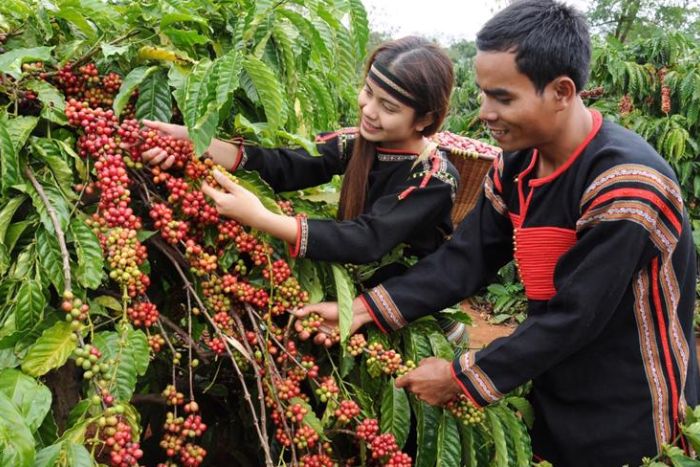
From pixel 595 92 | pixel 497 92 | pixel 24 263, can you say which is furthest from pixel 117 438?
pixel 595 92

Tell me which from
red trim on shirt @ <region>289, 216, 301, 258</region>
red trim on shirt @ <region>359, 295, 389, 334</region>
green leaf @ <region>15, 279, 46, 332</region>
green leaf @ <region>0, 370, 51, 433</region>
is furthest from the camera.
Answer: red trim on shirt @ <region>359, 295, 389, 334</region>

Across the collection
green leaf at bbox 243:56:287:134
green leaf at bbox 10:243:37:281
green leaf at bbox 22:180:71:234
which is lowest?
green leaf at bbox 10:243:37:281

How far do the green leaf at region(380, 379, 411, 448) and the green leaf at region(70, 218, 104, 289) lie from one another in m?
0.74

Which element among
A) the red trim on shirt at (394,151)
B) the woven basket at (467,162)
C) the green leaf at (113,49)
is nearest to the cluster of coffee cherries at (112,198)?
the green leaf at (113,49)

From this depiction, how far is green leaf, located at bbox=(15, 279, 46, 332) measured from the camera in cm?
115

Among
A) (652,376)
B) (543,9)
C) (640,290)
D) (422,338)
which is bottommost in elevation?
(422,338)

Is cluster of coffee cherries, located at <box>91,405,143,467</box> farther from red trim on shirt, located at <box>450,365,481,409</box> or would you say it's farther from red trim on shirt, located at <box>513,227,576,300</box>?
red trim on shirt, located at <box>513,227,576,300</box>

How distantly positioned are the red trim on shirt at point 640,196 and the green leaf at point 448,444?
2.03ft

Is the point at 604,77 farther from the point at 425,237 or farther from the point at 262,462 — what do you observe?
the point at 262,462

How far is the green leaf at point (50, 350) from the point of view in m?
1.12

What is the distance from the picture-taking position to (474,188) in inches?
156

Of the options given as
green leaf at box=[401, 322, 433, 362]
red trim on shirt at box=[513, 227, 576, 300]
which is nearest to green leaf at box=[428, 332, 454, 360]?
green leaf at box=[401, 322, 433, 362]

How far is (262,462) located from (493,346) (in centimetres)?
93

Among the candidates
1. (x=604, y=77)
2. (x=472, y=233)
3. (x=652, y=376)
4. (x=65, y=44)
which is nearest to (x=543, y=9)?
(x=472, y=233)
